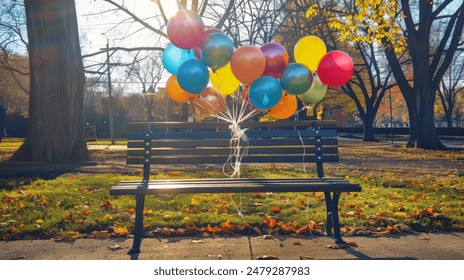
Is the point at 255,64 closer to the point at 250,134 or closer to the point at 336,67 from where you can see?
the point at 250,134

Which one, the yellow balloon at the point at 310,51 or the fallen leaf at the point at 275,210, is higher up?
the yellow balloon at the point at 310,51

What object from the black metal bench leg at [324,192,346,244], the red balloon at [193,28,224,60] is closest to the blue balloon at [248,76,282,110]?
the red balloon at [193,28,224,60]

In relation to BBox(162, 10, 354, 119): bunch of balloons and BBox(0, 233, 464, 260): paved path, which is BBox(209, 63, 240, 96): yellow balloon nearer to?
BBox(162, 10, 354, 119): bunch of balloons

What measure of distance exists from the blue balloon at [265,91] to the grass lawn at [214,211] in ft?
4.24

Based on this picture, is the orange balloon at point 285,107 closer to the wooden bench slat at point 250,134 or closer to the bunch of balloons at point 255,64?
the bunch of balloons at point 255,64

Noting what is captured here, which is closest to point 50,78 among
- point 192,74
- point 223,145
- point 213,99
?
point 213,99

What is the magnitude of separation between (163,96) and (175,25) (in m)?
59.1

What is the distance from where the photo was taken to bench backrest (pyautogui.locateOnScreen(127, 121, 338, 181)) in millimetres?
4535

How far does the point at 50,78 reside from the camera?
1045 cm

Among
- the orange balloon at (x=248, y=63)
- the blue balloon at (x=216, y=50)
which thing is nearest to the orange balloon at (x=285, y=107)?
the orange balloon at (x=248, y=63)

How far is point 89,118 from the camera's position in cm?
4912

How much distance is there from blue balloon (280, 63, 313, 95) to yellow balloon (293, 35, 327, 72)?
225 mm

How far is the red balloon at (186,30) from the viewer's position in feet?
14.4

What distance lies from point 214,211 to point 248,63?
6.39ft
